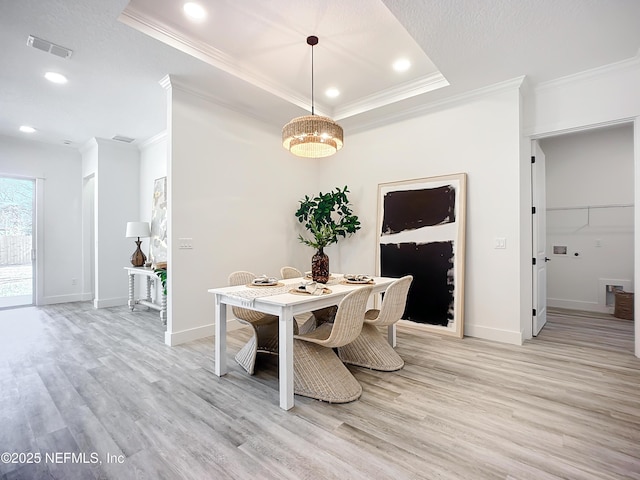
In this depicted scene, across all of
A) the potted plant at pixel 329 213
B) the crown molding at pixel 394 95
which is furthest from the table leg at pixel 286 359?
the crown molding at pixel 394 95

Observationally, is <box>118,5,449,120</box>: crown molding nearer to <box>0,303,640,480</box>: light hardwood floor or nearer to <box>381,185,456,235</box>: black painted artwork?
<box>381,185,456,235</box>: black painted artwork

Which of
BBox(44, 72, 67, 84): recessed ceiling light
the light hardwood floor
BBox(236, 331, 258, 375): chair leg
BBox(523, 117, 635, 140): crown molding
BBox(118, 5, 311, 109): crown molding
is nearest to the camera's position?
the light hardwood floor

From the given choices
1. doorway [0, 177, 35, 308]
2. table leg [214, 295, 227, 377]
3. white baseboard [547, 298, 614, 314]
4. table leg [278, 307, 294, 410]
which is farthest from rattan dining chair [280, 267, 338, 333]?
doorway [0, 177, 35, 308]

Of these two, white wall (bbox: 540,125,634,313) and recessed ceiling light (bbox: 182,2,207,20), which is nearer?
recessed ceiling light (bbox: 182,2,207,20)

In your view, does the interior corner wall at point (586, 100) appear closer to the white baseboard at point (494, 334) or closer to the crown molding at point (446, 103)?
the crown molding at point (446, 103)

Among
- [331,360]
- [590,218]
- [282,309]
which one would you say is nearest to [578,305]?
[590,218]

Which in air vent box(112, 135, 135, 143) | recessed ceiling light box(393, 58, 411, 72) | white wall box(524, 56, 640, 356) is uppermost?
recessed ceiling light box(393, 58, 411, 72)

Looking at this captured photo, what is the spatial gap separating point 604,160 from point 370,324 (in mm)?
4966

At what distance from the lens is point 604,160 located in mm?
4957

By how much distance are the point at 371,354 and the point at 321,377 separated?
27.4 inches

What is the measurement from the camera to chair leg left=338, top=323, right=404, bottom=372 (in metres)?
2.82

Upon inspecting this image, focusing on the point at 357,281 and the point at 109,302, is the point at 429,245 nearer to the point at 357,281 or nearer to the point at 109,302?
the point at 357,281

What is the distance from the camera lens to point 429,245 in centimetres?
405

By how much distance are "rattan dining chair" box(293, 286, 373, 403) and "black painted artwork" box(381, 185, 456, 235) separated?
214 centimetres
